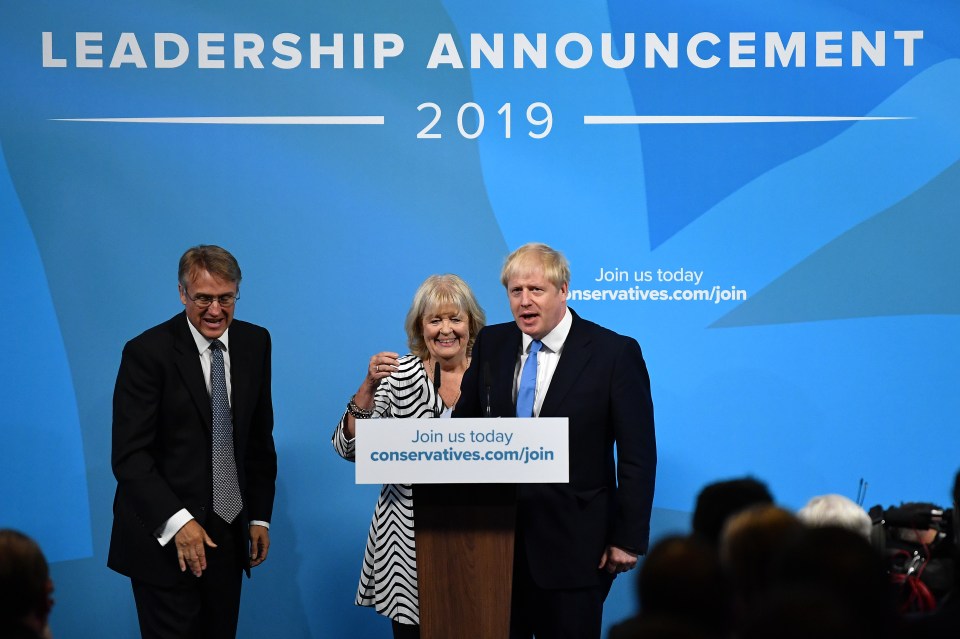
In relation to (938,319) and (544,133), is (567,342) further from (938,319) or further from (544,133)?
(938,319)

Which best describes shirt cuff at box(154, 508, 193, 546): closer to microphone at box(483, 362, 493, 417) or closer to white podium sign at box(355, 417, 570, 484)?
white podium sign at box(355, 417, 570, 484)

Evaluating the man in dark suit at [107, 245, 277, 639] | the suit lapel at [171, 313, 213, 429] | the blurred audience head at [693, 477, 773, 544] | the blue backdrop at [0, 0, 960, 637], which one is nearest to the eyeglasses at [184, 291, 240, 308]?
the man in dark suit at [107, 245, 277, 639]

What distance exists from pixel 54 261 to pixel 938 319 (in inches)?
162

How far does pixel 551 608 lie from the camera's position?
3.85 metres

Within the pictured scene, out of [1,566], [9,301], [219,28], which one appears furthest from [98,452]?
[1,566]

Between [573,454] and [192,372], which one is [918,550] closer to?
[573,454]

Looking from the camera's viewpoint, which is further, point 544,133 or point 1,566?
point 544,133

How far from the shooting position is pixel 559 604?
383 centimetres

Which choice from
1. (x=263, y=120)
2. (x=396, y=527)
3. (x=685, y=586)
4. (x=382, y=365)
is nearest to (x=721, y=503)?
(x=685, y=586)

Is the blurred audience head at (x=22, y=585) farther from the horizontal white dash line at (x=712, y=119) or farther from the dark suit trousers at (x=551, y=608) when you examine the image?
the horizontal white dash line at (x=712, y=119)

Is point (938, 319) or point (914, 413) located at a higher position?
point (938, 319)

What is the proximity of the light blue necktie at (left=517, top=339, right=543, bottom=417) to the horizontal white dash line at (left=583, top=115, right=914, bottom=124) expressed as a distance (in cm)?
189

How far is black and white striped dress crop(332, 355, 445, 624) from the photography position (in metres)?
4.29

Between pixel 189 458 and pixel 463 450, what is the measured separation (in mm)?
1091
